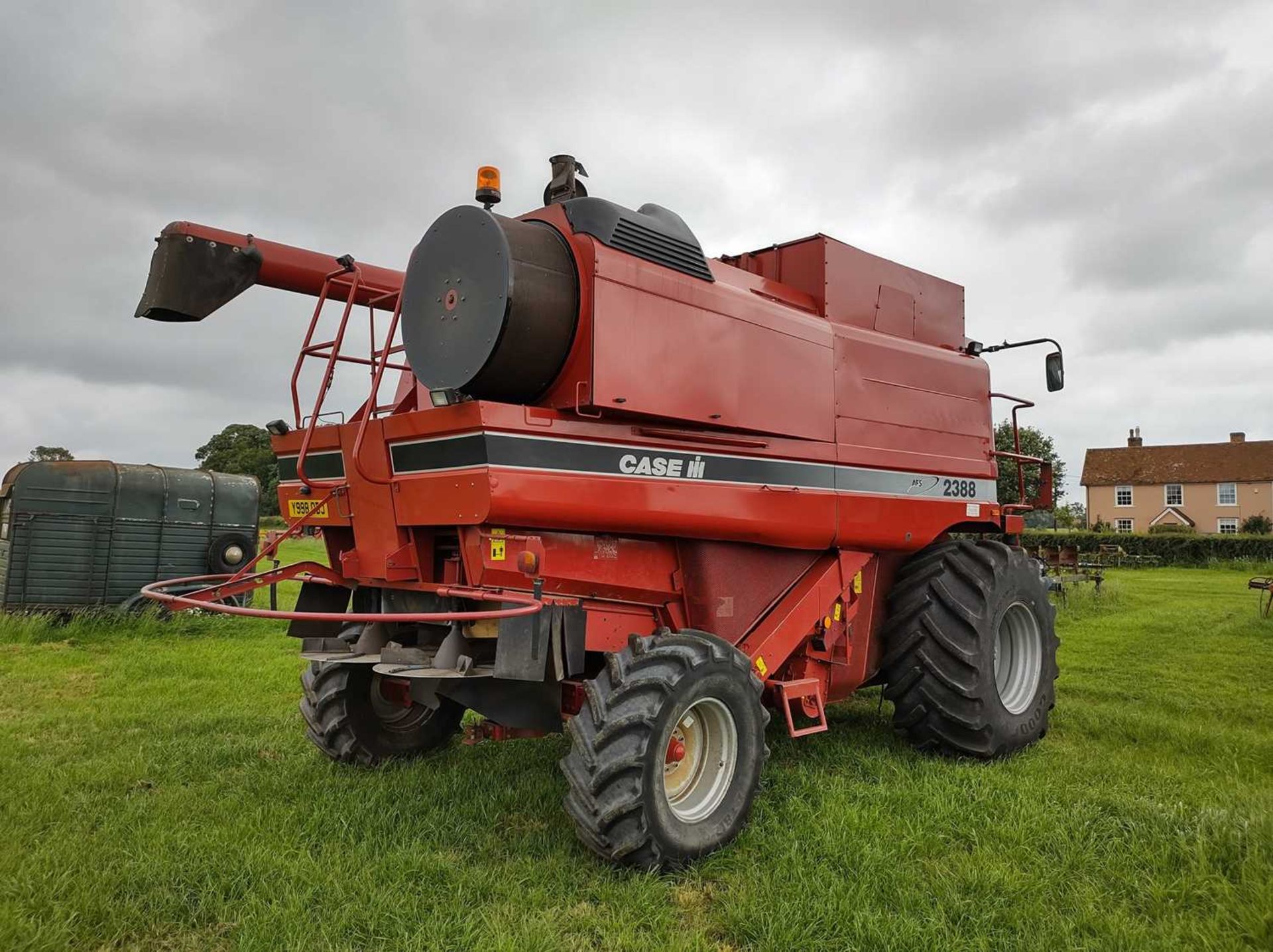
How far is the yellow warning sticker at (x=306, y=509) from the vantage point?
16.3 ft

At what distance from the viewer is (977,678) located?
584 cm

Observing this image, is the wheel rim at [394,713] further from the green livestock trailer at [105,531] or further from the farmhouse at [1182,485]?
the farmhouse at [1182,485]

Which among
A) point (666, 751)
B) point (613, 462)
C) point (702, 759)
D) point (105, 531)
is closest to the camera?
point (666, 751)

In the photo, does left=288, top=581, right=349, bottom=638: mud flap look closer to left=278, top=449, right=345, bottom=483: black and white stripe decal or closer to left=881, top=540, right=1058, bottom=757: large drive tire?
left=278, top=449, right=345, bottom=483: black and white stripe decal

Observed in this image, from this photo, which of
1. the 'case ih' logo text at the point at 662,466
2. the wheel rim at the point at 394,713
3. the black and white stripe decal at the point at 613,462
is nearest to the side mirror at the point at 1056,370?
the black and white stripe decal at the point at 613,462

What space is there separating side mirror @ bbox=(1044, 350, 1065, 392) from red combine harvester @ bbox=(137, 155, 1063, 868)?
1130mm

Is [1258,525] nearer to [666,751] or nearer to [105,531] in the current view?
[105,531]

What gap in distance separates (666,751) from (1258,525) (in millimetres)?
51061

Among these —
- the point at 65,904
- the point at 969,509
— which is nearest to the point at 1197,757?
the point at 969,509

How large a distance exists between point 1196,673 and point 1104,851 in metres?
6.32

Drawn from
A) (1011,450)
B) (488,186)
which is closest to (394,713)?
(488,186)

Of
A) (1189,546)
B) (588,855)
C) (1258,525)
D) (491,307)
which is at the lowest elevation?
(588,855)

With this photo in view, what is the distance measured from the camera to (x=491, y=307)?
4180 millimetres

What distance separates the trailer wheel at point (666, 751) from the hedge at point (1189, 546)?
92.5 ft
